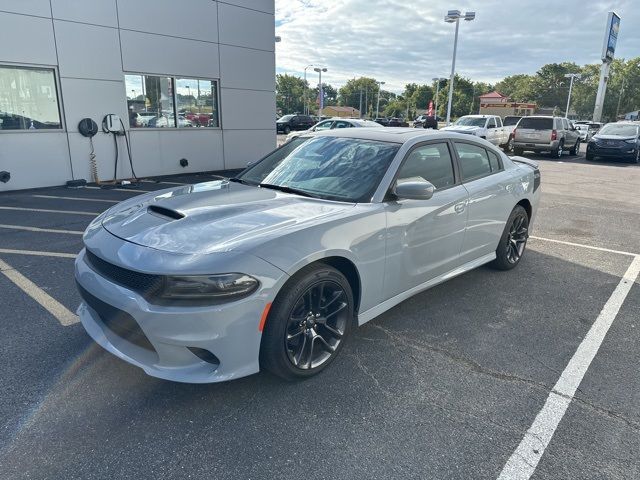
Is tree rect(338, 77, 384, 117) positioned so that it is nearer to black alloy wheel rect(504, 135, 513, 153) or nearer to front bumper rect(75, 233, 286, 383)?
black alloy wheel rect(504, 135, 513, 153)

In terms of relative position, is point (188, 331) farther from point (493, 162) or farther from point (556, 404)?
point (493, 162)

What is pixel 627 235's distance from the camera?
22.8 ft

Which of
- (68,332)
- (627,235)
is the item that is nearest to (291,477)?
(68,332)

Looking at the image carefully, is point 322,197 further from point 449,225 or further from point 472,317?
point 472,317

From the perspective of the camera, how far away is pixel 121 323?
2566mm

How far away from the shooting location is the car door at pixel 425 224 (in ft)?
10.9

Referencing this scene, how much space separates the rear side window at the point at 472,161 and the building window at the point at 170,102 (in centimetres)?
902

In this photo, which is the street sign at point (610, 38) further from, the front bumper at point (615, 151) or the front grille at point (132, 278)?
the front grille at point (132, 278)

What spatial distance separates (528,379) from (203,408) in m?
2.13

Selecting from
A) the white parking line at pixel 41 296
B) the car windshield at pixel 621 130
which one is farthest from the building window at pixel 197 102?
the car windshield at pixel 621 130

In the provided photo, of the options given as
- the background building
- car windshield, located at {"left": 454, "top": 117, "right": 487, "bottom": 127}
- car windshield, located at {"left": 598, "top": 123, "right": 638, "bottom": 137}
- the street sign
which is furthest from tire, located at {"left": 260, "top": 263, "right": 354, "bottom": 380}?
the background building

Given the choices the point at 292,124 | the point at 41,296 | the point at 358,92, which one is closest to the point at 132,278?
the point at 41,296

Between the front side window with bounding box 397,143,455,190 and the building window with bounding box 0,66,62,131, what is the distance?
898cm

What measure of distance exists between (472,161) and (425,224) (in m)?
1.24
